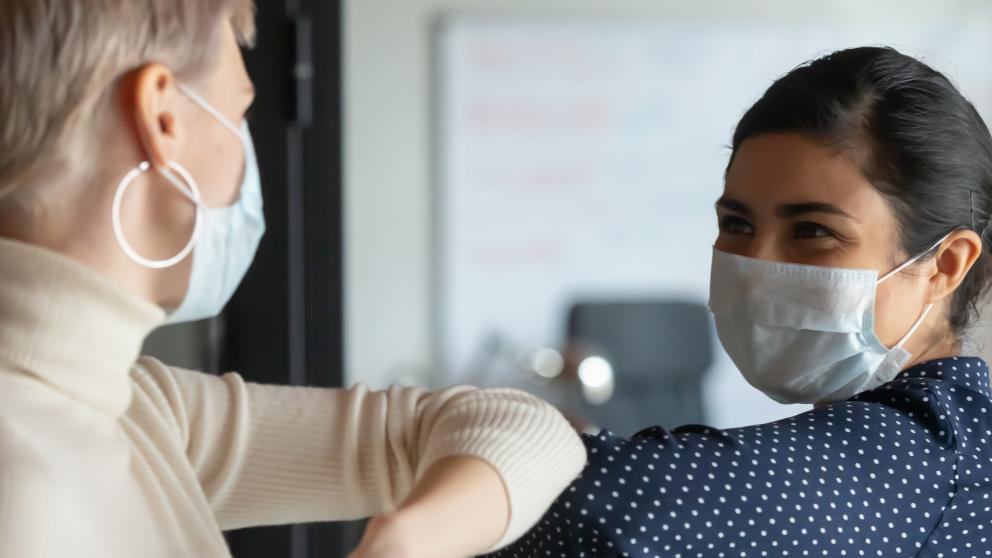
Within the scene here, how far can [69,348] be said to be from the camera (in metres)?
0.78

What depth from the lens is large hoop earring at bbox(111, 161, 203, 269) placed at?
31.4 inches

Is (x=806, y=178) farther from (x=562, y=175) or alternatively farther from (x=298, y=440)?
(x=562, y=175)

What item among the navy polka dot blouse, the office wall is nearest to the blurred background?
the office wall

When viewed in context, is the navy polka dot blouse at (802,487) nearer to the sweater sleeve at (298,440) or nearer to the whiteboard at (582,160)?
the sweater sleeve at (298,440)

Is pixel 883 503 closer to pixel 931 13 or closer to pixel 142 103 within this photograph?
pixel 142 103

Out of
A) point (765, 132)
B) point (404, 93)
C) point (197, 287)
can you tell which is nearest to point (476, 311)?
point (404, 93)

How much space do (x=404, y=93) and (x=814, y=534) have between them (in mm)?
3115

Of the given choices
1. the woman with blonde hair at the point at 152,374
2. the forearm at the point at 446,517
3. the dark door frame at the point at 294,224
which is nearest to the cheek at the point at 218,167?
the woman with blonde hair at the point at 152,374

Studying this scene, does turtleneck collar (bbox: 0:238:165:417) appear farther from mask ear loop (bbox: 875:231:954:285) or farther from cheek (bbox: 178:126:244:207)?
mask ear loop (bbox: 875:231:954:285)

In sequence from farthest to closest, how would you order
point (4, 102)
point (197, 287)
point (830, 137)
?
point (830, 137), point (197, 287), point (4, 102)

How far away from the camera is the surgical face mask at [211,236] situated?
0.82 meters

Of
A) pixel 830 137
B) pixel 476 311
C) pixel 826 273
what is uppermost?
pixel 830 137

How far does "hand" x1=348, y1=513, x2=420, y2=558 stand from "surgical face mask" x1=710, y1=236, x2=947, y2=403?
609mm

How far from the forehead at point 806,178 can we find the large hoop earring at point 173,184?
569 mm
